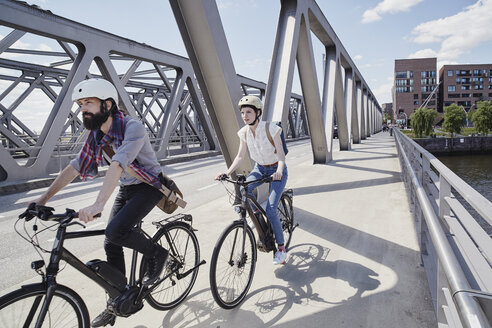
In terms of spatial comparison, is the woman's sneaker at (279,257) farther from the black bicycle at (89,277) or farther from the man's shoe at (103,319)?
the man's shoe at (103,319)

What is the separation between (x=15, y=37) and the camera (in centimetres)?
1115

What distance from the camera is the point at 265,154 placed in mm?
3545

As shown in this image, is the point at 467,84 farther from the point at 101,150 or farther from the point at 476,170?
the point at 101,150

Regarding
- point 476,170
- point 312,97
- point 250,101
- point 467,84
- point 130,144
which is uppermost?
point 467,84

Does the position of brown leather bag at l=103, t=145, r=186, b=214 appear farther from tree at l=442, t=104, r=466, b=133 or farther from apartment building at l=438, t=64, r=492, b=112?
apartment building at l=438, t=64, r=492, b=112

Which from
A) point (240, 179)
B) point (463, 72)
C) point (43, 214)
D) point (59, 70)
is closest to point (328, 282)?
point (240, 179)

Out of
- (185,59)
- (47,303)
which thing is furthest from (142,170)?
(185,59)

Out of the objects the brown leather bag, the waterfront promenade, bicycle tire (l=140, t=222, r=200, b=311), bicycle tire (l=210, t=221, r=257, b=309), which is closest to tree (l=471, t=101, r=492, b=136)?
the waterfront promenade

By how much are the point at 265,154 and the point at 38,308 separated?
2451 millimetres

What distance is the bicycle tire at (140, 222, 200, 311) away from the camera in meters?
2.73

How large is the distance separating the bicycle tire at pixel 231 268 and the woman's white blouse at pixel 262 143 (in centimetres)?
93

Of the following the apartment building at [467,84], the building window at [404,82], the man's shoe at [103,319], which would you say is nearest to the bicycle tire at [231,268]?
the man's shoe at [103,319]

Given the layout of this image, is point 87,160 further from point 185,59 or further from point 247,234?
point 185,59

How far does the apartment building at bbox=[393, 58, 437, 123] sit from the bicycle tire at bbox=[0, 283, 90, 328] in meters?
122
